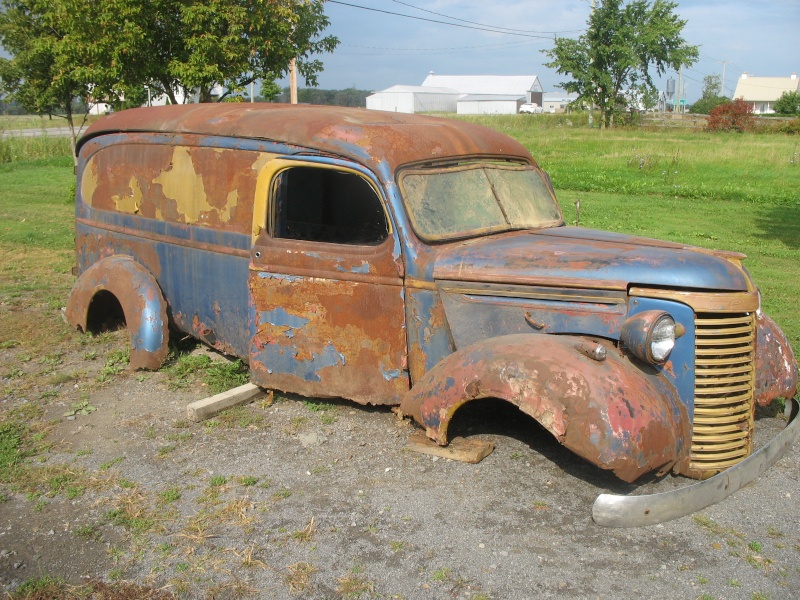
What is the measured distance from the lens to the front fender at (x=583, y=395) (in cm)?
345

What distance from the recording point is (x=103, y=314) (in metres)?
6.50

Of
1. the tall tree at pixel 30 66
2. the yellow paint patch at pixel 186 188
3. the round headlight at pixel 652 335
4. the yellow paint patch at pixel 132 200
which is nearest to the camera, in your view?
the round headlight at pixel 652 335

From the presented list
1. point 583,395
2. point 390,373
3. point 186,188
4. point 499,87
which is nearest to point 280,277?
point 390,373

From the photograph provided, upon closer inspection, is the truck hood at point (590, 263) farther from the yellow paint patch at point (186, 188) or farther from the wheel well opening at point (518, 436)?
the yellow paint patch at point (186, 188)

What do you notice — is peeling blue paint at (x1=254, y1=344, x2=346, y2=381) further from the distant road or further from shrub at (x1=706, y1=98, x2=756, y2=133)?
shrub at (x1=706, y1=98, x2=756, y2=133)

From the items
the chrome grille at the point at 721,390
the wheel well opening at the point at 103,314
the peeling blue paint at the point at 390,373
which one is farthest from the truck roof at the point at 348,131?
the chrome grille at the point at 721,390

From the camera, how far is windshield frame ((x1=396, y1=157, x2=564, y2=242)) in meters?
4.38

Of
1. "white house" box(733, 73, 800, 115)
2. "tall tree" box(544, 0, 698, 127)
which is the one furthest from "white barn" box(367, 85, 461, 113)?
"white house" box(733, 73, 800, 115)

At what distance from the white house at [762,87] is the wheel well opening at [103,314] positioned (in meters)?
106

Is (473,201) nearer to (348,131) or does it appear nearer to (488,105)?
(348,131)

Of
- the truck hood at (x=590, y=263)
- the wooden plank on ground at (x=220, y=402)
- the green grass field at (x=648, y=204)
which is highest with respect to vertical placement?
the truck hood at (x=590, y=263)

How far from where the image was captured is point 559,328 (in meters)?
3.99

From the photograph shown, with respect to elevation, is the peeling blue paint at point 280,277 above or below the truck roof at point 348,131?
below

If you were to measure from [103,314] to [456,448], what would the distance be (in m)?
3.58
